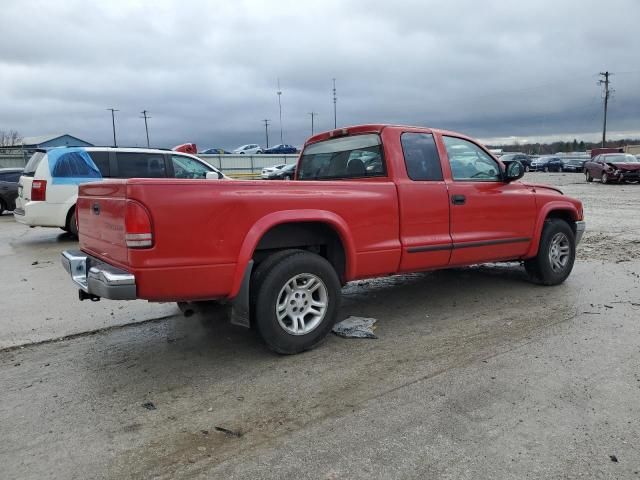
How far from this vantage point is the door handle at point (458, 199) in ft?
16.8

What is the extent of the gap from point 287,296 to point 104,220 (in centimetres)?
150

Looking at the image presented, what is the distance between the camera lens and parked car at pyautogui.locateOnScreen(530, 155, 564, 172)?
4719 cm

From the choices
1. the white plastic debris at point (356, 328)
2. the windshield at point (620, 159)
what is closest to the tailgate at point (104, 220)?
the white plastic debris at point (356, 328)

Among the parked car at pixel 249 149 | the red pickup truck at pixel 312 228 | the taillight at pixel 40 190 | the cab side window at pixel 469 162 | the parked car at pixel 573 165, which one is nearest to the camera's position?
the red pickup truck at pixel 312 228

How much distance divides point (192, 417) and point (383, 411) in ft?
3.96

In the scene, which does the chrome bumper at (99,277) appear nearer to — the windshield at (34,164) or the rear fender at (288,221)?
the rear fender at (288,221)

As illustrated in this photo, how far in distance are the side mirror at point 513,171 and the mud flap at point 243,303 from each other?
3367 millimetres

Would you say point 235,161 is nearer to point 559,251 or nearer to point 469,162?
point 559,251

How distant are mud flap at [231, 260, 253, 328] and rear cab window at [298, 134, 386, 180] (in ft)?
5.77

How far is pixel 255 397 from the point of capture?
3449 millimetres

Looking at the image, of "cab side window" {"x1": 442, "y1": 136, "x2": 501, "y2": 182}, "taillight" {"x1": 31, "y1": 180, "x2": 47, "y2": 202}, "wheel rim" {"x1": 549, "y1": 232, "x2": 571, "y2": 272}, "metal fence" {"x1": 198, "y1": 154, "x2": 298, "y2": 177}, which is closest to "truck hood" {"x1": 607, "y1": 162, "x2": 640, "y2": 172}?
"metal fence" {"x1": 198, "y1": 154, "x2": 298, "y2": 177}

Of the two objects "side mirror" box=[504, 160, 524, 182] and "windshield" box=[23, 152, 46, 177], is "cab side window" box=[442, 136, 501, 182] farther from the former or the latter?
"windshield" box=[23, 152, 46, 177]

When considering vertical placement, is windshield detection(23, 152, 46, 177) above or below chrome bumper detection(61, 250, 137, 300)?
above

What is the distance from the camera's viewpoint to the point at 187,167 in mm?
10352
